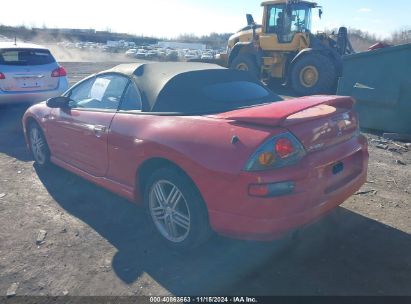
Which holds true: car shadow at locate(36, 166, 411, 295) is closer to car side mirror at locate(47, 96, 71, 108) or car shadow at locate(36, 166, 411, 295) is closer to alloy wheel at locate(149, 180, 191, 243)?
alloy wheel at locate(149, 180, 191, 243)

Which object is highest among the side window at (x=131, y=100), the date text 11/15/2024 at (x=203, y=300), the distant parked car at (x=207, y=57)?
the distant parked car at (x=207, y=57)

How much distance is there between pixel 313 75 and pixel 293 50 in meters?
1.49

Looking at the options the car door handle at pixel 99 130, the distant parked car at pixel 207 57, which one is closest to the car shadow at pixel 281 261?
the car door handle at pixel 99 130

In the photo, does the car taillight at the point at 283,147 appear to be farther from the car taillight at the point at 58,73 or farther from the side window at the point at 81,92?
the car taillight at the point at 58,73

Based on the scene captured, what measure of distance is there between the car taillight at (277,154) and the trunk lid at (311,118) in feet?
0.26

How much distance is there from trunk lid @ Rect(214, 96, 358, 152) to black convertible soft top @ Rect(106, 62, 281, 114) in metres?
0.42

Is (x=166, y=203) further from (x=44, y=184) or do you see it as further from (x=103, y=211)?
(x=44, y=184)

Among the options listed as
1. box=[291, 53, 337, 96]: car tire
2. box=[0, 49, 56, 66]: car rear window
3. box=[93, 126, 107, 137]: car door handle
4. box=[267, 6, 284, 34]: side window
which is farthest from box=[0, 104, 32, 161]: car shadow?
box=[267, 6, 284, 34]: side window

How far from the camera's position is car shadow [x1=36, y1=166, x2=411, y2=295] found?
280cm

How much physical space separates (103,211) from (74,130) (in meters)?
0.97

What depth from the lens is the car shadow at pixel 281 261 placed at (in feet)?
9.18


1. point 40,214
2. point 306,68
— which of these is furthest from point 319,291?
point 306,68

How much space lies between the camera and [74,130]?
4.23 metres

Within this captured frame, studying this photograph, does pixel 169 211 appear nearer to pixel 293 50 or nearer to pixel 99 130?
pixel 99 130
